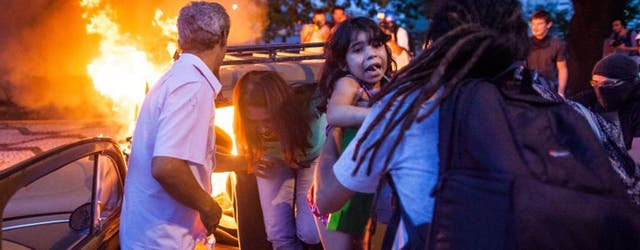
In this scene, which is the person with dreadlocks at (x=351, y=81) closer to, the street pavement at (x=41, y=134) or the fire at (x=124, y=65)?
the fire at (x=124, y=65)

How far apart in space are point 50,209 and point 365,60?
2.31 metres

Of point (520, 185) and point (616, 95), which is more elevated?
point (520, 185)

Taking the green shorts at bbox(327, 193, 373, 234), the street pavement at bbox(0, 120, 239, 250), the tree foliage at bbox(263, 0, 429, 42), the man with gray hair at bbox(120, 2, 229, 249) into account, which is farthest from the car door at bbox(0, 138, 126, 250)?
the tree foliage at bbox(263, 0, 429, 42)

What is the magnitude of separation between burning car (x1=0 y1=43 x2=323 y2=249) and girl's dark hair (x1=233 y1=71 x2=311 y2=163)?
1.00 feet

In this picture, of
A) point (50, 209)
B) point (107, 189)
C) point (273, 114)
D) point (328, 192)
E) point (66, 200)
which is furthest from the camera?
point (66, 200)

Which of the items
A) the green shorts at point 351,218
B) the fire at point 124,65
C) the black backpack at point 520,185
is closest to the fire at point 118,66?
the fire at point 124,65

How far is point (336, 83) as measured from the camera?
10.6ft

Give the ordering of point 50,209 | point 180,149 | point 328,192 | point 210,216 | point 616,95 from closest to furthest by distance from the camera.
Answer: point 328,192 → point 180,149 → point 210,216 → point 616,95 → point 50,209

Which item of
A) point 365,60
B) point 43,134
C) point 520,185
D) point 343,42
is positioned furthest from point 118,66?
point 520,185

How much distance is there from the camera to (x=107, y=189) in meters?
3.50

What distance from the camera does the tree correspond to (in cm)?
1004

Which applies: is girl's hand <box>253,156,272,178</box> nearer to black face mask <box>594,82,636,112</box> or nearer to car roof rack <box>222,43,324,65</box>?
car roof rack <box>222,43,324,65</box>

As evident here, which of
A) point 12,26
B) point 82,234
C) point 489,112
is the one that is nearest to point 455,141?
point 489,112

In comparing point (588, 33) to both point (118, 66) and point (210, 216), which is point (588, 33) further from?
point (210, 216)
